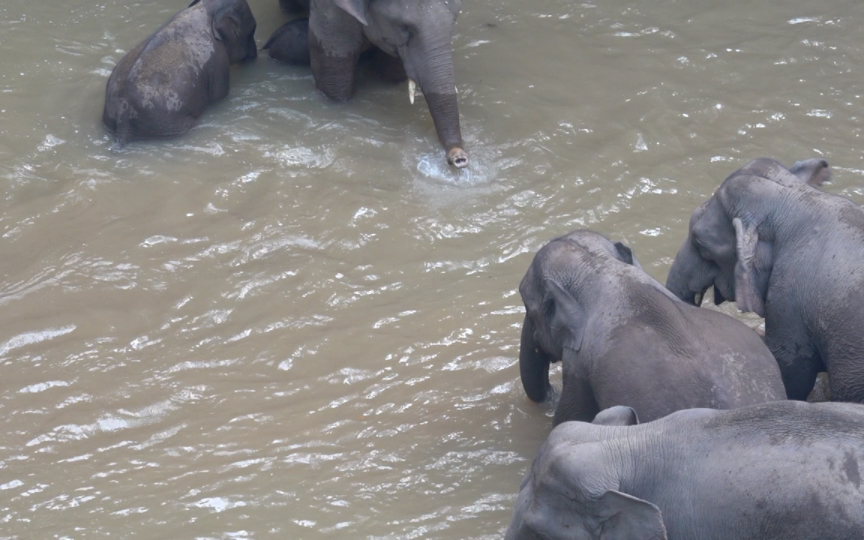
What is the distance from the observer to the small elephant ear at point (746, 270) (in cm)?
460

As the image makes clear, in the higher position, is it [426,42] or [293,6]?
[426,42]

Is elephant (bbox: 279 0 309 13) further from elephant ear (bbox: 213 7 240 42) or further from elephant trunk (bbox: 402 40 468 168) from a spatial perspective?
elephant trunk (bbox: 402 40 468 168)

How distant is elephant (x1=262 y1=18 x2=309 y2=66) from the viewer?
8.32 metres

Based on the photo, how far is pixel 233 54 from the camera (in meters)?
8.11

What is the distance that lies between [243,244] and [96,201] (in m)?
1.14

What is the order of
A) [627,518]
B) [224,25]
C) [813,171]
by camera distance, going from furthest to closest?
[224,25]
[813,171]
[627,518]

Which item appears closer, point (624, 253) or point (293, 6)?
point (624, 253)

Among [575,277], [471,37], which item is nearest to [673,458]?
[575,277]

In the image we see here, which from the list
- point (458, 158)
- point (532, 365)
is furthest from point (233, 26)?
point (532, 365)

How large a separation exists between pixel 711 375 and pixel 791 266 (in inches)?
38.2

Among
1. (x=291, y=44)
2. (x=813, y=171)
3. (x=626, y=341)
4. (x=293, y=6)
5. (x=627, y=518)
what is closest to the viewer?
(x=627, y=518)

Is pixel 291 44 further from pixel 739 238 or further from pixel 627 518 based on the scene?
pixel 627 518

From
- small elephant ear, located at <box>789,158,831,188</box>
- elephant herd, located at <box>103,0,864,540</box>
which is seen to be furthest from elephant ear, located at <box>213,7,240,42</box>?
small elephant ear, located at <box>789,158,831,188</box>

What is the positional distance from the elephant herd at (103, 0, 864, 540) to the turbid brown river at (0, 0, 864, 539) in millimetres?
800
